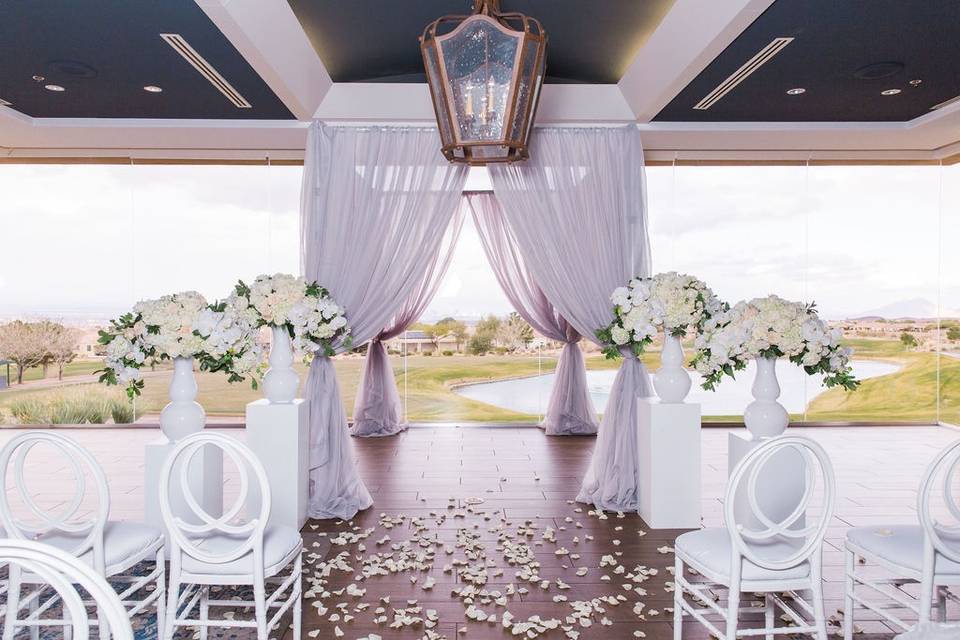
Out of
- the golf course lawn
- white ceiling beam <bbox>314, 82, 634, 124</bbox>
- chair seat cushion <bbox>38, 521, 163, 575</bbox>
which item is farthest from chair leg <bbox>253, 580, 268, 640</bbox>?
the golf course lawn

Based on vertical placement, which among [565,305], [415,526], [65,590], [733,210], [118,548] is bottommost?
[415,526]

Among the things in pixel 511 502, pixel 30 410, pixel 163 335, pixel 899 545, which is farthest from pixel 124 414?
pixel 899 545

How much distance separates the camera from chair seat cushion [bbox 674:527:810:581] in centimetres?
239

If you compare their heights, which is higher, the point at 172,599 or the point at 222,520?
the point at 222,520

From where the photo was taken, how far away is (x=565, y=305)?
16.0 feet

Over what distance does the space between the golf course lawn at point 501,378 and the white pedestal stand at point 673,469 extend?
337 centimetres

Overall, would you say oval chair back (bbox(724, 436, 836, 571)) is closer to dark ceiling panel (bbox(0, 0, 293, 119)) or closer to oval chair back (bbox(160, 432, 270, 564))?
oval chair back (bbox(160, 432, 270, 564))

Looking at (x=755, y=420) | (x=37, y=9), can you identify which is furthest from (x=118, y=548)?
(x=755, y=420)

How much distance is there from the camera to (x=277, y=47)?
3.96 m

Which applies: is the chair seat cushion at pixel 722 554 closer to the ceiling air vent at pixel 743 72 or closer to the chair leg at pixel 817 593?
the chair leg at pixel 817 593

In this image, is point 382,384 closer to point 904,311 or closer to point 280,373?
point 280,373

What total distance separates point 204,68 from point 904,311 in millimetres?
7866

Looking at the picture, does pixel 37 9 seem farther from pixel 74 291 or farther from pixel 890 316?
pixel 890 316

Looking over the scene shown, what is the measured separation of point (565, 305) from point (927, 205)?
520 cm
